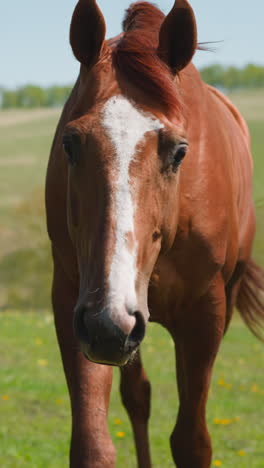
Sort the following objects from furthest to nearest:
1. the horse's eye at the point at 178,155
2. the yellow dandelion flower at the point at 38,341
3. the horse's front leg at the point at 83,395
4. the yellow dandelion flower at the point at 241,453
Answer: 1. the yellow dandelion flower at the point at 38,341
2. the yellow dandelion flower at the point at 241,453
3. the horse's front leg at the point at 83,395
4. the horse's eye at the point at 178,155

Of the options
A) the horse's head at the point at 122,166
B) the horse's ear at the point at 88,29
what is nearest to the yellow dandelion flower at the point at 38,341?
the horse's head at the point at 122,166

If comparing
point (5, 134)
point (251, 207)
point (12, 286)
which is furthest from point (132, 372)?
point (5, 134)

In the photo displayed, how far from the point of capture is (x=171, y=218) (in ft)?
10.5

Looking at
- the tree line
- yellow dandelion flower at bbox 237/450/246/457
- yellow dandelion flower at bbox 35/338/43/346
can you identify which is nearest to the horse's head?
yellow dandelion flower at bbox 237/450/246/457

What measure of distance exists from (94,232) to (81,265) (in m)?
0.25

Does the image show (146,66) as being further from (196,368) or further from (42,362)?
(42,362)

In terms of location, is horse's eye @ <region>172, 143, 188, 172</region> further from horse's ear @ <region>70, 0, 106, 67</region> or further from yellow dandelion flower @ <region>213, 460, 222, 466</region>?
yellow dandelion flower @ <region>213, 460, 222, 466</region>

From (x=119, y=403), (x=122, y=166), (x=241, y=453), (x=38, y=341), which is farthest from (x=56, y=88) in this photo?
(x=122, y=166)

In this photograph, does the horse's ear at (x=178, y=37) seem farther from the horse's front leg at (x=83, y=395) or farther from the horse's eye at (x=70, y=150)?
the horse's front leg at (x=83, y=395)

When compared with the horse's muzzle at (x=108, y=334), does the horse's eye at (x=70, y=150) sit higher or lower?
higher

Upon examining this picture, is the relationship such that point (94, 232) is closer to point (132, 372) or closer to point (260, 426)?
point (132, 372)

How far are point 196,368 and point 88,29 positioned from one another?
71.1 inches

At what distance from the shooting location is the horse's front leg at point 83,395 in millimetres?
3215

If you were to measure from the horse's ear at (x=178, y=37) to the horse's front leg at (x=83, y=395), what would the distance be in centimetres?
117
